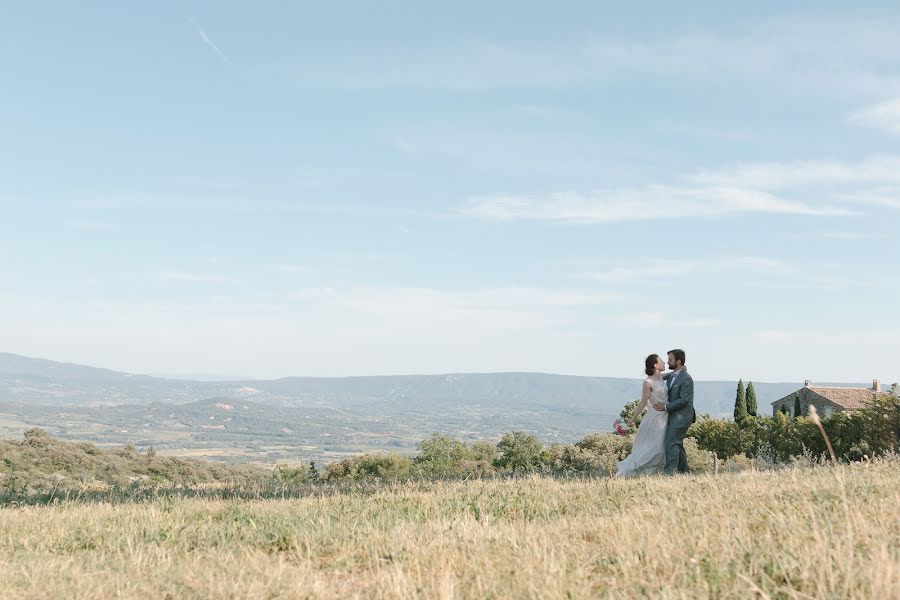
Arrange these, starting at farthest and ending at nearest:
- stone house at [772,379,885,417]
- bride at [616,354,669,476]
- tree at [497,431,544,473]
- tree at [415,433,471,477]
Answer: stone house at [772,379,885,417] < tree at [415,433,471,477] < tree at [497,431,544,473] < bride at [616,354,669,476]

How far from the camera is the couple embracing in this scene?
1470cm

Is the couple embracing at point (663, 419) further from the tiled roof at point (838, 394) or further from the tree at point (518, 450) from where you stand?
the tiled roof at point (838, 394)

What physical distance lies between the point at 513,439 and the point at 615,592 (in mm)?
80285

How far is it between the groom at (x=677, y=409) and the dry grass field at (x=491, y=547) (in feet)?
16.9

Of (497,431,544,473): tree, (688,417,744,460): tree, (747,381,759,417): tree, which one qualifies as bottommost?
(497,431,544,473): tree

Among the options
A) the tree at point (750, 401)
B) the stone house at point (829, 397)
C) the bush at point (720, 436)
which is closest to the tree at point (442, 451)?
the bush at point (720, 436)

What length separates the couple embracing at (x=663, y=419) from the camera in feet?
48.2

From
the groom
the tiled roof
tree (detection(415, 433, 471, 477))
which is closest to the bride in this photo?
the groom

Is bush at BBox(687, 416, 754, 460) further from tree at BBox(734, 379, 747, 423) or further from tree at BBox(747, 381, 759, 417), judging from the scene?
tree at BBox(747, 381, 759, 417)

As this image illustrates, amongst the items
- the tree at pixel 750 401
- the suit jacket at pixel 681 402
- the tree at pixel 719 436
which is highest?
the suit jacket at pixel 681 402

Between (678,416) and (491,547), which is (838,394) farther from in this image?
(491,547)

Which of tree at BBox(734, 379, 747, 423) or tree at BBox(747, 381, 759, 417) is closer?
tree at BBox(734, 379, 747, 423)

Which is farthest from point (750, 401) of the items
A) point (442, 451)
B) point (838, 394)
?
point (442, 451)

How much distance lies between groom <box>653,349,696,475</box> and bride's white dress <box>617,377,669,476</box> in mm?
Result: 169
